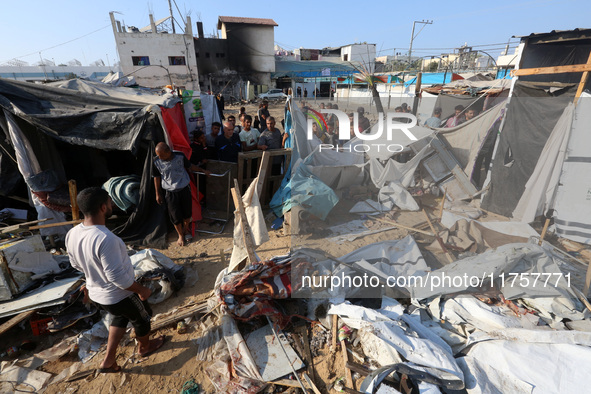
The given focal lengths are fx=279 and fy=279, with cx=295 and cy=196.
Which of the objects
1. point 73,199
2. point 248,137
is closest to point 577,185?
point 248,137

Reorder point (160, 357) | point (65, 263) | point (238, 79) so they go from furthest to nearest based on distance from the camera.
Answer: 1. point (238, 79)
2. point (65, 263)
3. point (160, 357)

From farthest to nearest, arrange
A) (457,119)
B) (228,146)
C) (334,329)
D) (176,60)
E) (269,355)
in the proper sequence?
(176,60)
(457,119)
(228,146)
(334,329)
(269,355)

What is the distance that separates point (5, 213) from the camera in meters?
4.62

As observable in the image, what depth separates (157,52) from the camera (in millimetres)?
22203

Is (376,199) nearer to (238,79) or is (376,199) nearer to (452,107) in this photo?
(452,107)

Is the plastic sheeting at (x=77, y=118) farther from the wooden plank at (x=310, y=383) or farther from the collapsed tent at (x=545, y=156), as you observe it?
the collapsed tent at (x=545, y=156)

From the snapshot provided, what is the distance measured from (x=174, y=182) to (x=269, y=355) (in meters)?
2.73

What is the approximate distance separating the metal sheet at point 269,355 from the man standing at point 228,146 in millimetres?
3336

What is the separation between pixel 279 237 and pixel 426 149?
3.66 meters

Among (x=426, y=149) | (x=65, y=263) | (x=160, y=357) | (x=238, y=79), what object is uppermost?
(x=238, y=79)

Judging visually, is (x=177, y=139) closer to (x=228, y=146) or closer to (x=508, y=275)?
(x=228, y=146)

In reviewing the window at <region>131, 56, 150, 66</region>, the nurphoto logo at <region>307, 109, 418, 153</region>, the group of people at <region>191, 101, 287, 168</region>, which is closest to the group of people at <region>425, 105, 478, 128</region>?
the nurphoto logo at <region>307, 109, 418, 153</region>

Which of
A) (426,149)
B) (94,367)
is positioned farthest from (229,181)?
(426,149)

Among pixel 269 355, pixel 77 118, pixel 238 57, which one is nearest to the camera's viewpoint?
pixel 269 355
